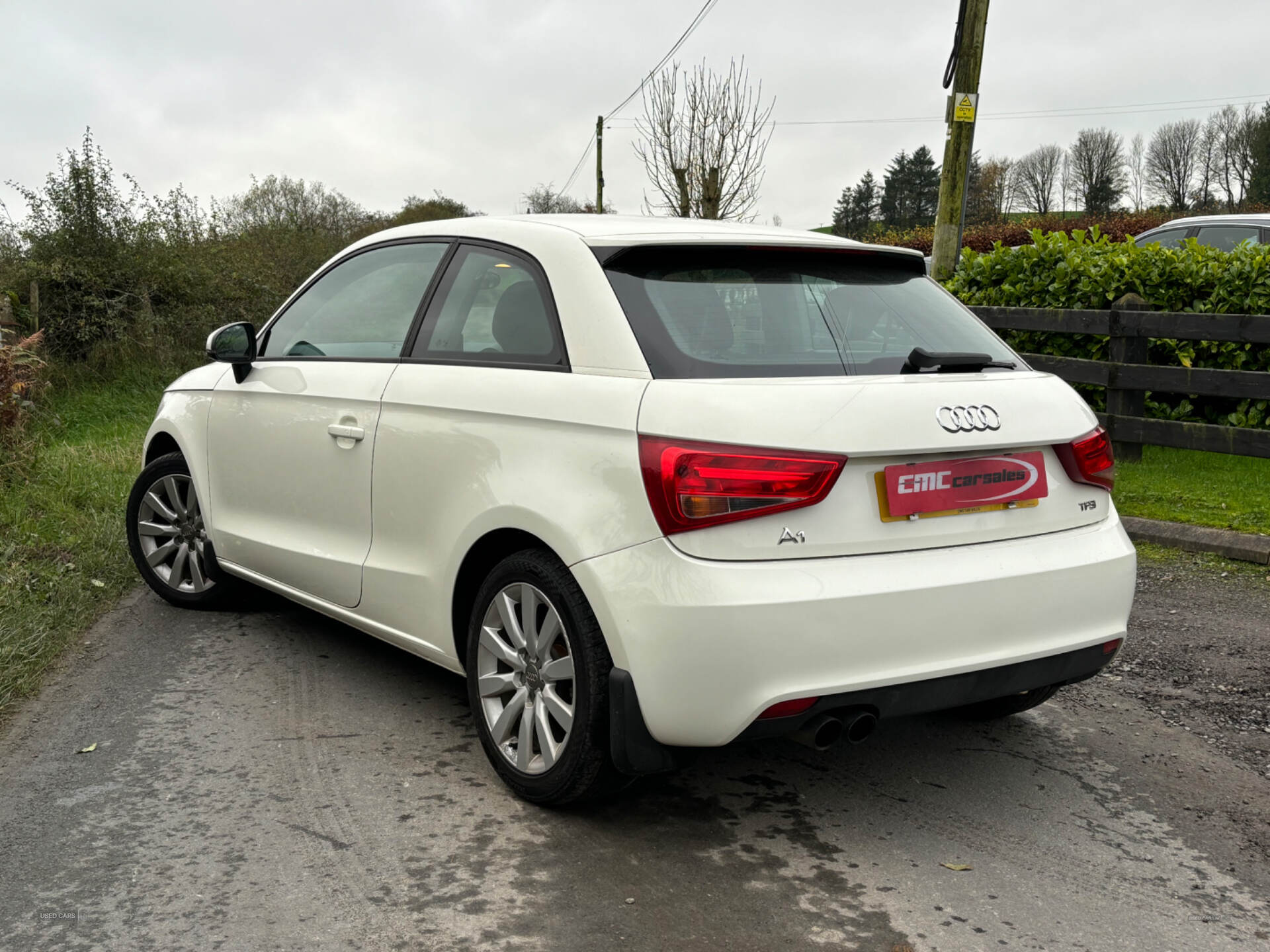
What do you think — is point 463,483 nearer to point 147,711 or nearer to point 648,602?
point 648,602

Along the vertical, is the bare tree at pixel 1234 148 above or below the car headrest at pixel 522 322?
above

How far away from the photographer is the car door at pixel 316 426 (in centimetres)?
410

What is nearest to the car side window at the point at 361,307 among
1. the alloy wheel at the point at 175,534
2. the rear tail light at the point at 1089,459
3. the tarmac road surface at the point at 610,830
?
the alloy wheel at the point at 175,534

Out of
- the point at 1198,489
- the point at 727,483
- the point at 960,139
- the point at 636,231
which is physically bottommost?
the point at 1198,489

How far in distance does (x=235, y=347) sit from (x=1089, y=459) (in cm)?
324

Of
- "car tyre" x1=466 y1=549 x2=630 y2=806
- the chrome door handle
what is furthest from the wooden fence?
"car tyre" x1=466 y1=549 x2=630 y2=806

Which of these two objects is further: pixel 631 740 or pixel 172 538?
pixel 172 538

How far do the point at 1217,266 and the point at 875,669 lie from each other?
22.2 feet

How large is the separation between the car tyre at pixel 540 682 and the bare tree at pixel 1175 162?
262ft

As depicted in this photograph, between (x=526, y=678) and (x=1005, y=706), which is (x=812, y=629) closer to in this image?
(x=526, y=678)

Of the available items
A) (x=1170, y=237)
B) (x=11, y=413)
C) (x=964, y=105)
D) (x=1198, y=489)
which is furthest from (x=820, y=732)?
(x=1170, y=237)

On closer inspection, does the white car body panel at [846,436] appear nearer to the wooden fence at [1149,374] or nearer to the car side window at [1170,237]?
the wooden fence at [1149,374]

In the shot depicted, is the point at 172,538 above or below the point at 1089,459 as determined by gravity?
below

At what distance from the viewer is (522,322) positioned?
11.7ft
